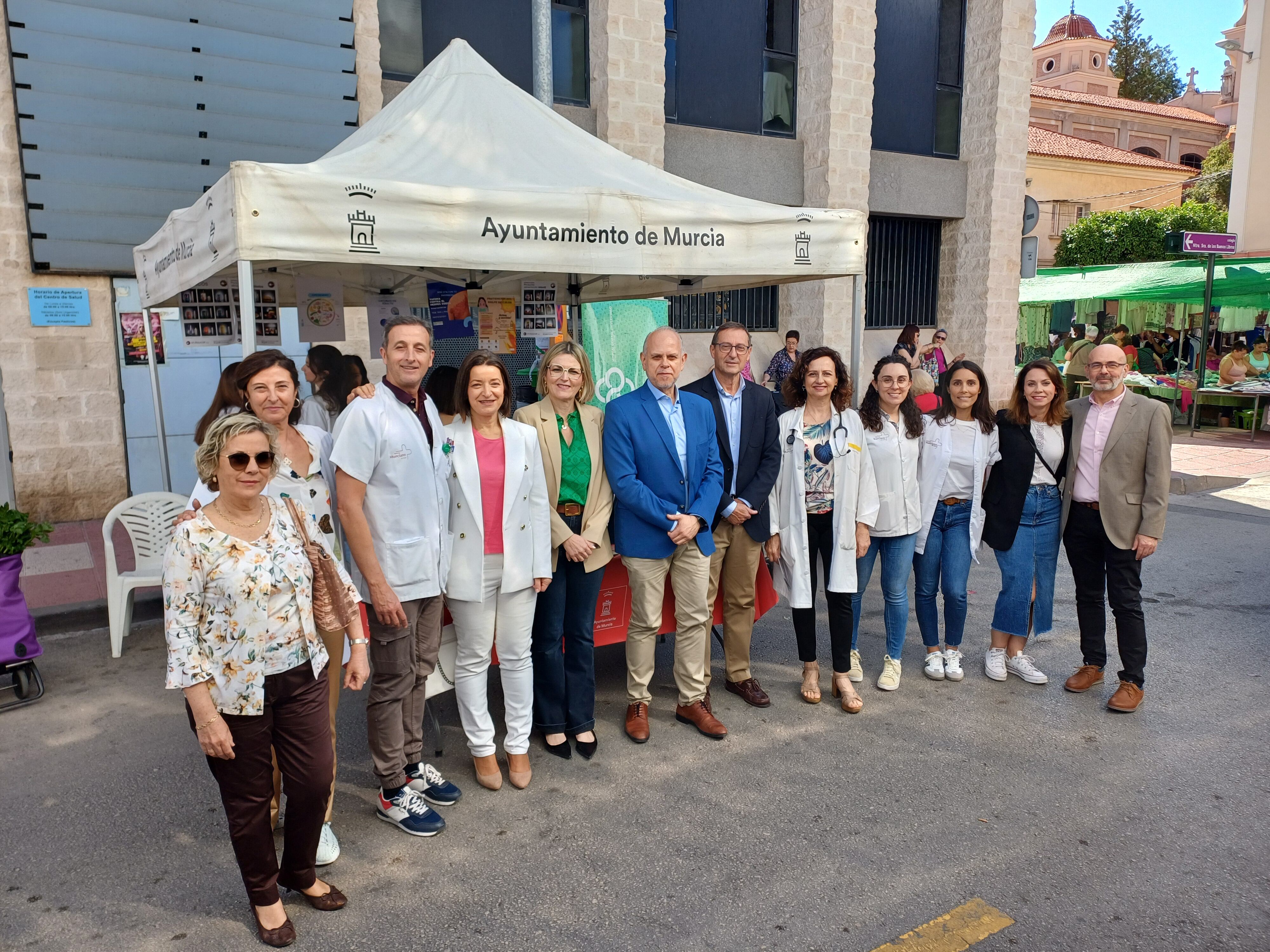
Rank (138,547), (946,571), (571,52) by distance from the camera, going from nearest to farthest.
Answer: (946,571) → (138,547) → (571,52)

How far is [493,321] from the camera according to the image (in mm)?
6664

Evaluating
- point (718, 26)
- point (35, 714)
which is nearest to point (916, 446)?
point (35, 714)

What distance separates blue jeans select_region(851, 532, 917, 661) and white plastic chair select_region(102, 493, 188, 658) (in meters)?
4.29

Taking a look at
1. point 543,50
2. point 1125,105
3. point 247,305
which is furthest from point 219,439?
point 1125,105

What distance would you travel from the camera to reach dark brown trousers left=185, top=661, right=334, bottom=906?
2830mm

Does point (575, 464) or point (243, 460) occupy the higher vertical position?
point (243, 460)

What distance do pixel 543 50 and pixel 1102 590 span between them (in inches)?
234

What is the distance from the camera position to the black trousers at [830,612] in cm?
485

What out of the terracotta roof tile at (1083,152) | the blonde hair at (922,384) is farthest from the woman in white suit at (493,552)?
the terracotta roof tile at (1083,152)

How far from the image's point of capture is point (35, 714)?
482 cm

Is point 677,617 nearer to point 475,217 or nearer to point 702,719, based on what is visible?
point 702,719

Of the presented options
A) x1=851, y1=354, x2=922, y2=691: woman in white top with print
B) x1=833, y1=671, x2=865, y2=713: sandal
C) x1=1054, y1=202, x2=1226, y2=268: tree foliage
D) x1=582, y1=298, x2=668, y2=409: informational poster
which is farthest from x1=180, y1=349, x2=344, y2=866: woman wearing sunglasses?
x1=1054, y1=202, x2=1226, y2=268: tree foliage

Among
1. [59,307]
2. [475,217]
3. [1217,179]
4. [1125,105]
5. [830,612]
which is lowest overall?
[830,612]

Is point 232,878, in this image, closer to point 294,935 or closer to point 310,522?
point 294,935
